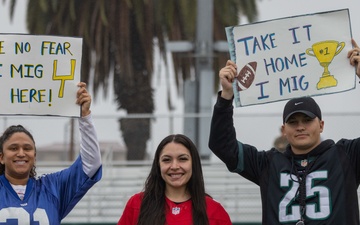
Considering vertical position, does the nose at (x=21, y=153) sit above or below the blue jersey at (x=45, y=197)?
above

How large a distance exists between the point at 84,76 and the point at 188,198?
43.4 ft

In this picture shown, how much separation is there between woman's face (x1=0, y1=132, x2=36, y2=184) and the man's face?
60.2 inches

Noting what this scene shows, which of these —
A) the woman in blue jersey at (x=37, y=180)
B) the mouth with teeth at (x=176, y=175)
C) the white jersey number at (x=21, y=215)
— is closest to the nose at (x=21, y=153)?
the woman in blue jersey at (x=37, y=180)

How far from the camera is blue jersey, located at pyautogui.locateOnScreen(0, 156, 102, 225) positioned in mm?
5578

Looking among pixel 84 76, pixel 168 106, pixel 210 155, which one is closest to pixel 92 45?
pixel 84 76

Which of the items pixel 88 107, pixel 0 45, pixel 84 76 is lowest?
pixel 88 107

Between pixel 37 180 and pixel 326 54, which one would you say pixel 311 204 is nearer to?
pixel 326 54

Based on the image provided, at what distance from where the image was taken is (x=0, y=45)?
20.2ft

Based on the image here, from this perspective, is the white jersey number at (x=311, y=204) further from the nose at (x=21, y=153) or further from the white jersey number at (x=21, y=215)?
the nose at (x=21, y=153)

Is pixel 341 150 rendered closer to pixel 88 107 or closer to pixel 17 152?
pixel 88 107

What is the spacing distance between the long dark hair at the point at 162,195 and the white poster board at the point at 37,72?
2.56ft

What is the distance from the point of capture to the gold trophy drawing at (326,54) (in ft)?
19.2

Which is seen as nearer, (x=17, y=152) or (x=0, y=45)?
(x=17, y=152)

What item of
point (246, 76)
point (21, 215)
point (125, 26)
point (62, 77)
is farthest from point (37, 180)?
point (125, 26)
